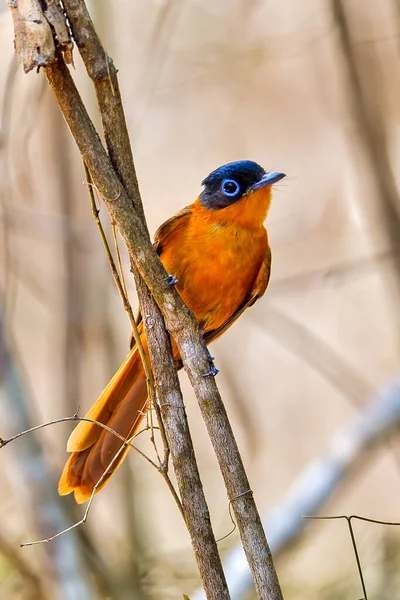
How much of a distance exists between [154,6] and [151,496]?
3574 mm

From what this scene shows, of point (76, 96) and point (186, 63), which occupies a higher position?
point (186, 63)

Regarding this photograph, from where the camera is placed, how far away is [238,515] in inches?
64.5

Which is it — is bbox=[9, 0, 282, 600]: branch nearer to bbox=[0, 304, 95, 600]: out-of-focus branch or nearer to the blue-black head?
the blue-black head

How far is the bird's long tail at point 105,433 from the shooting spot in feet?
8.27

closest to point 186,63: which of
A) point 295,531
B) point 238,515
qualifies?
point 295,531

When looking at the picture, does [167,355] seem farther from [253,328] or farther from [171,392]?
[253,328]

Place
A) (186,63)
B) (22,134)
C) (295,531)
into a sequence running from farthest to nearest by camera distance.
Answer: (186,63) < (22,134) < (295,531)

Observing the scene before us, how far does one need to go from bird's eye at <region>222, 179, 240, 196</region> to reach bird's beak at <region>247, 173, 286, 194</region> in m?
0.06

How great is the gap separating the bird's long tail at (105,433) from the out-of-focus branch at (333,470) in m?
0.96

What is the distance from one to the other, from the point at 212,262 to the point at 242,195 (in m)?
0.34

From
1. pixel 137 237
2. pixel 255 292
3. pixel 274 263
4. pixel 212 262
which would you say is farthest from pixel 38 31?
pixel 274 263

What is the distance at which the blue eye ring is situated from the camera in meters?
3.17

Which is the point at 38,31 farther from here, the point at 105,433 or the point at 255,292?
the point at 255,292

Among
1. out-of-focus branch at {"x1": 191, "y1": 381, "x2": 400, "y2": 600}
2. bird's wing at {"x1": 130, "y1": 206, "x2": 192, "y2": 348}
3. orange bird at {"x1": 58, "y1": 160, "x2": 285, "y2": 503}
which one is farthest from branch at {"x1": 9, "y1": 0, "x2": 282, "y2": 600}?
out-of-focus branch at {"x1": 191, "y1": 381, "x2": 400, "y2": 600}
